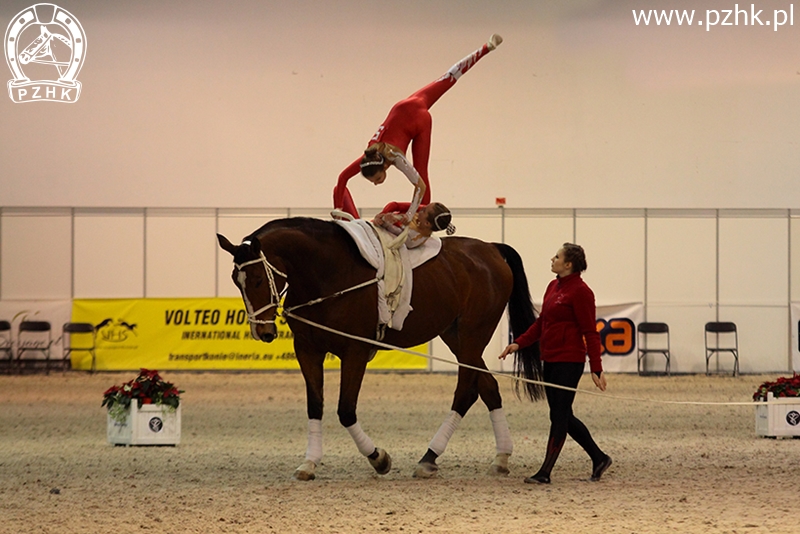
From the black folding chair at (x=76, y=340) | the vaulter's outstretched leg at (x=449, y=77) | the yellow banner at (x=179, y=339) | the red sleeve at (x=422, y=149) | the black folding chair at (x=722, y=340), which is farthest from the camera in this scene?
the black folding chair at (x=722, y=340)

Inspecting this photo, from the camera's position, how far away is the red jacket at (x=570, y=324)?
17.7ft

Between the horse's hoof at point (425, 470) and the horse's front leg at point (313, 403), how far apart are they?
614 millimetres

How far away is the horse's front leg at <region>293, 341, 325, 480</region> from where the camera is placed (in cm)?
563

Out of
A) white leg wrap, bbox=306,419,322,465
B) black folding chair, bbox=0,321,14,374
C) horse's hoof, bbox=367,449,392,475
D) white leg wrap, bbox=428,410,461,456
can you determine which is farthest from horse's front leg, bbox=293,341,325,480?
black folding chair, bbox=0,321,14,374

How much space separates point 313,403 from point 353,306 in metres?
0.64

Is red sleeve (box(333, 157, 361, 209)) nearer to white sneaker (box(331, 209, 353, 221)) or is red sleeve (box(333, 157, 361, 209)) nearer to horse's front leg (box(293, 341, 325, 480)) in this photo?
white sneaker (box(331, 209, 353, 221))

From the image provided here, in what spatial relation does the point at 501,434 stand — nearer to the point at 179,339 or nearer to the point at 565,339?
the point at 565,339

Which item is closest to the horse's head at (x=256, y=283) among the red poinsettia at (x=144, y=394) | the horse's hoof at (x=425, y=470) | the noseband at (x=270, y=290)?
the noseband at (x=270, y=290)

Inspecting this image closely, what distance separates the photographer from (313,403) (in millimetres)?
5652

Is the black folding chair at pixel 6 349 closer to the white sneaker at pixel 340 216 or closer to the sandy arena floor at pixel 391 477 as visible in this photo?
the sandy arena floor at pixel 391 477

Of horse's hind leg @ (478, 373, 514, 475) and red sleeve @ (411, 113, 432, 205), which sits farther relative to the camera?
red sleeve @ (411, 113, 432, 205)

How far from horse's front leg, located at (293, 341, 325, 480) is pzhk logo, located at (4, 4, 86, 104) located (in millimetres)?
11534

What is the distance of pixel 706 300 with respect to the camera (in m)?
15.7

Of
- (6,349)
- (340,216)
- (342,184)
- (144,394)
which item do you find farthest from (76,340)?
(340,216)
